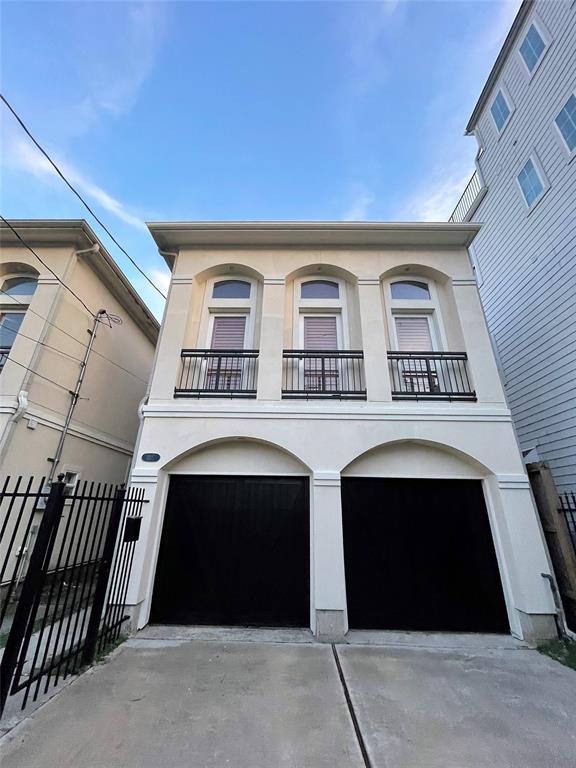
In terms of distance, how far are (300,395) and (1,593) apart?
5.71 meters

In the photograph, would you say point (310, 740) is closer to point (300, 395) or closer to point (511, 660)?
point (511, 660)

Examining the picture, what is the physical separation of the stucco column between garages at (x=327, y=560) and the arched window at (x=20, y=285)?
7.25 meters

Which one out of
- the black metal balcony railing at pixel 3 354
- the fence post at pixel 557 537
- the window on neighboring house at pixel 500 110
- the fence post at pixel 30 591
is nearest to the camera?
the fence post at pixel 30 591

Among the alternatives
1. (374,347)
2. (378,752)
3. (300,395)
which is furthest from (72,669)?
(374,347)

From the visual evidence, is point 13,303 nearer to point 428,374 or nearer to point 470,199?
point 428,374

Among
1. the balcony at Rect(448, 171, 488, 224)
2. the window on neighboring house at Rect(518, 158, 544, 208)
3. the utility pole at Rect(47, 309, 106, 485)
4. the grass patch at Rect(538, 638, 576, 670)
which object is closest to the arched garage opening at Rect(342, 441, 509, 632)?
the grass patch at Rect(538, 638, 576, 670)

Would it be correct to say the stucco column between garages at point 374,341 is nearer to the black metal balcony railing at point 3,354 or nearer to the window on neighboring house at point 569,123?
the window on neighboring house at point 569,123

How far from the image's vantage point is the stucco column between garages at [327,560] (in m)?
4.27

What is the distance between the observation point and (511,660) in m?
3.79

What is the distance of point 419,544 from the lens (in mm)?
4820

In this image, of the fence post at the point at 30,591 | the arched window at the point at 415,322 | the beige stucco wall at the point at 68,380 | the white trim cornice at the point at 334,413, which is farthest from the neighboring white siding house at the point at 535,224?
the beige stucco wall at the point at 68,380

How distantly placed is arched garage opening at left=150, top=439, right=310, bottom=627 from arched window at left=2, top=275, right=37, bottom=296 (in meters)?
5.36

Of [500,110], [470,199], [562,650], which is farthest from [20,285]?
[500,110]

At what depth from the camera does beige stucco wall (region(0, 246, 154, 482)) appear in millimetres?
5938
